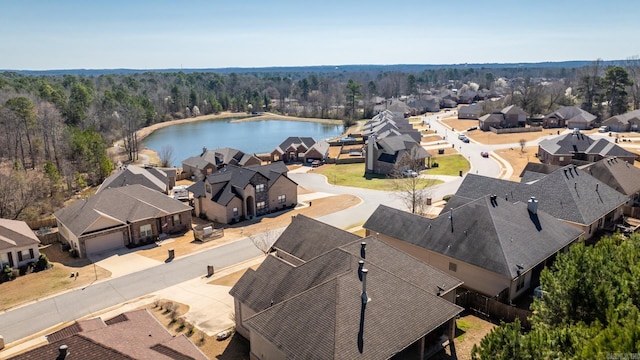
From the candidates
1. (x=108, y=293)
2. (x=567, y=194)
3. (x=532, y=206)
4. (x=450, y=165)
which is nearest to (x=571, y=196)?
(x=567, y=194)

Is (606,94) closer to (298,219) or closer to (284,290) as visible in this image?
(298,219)

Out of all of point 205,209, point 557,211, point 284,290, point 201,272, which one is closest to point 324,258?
point 284,290

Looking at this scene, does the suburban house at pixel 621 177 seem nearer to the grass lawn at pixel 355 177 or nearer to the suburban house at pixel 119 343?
the grass lawn at pixel 355 177

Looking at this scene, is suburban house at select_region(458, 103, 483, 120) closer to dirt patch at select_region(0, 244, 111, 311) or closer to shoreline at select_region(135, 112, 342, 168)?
shoreline at select_region(135, 112, 342, 168)

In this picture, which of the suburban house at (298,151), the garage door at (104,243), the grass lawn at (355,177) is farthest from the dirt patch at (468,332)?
the suburban house at (298,151)

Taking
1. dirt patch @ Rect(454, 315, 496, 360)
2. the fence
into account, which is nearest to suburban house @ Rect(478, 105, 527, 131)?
the fence

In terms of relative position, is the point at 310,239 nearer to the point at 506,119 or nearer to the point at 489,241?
the point at 489,241
